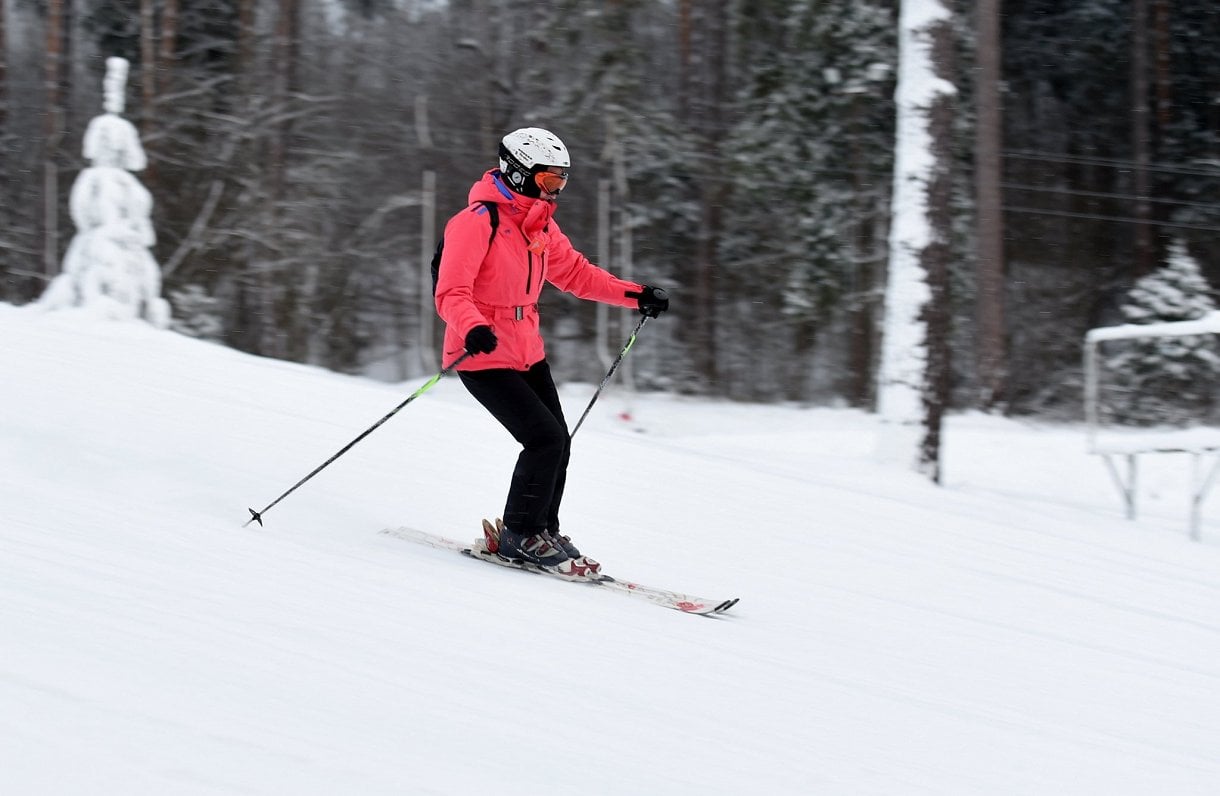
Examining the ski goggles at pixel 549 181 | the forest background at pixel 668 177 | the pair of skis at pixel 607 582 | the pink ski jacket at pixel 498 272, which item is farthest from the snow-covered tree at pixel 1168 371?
the ski goggles at pixel 549 181

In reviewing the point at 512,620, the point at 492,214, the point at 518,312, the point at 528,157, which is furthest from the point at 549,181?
the point at 512,620

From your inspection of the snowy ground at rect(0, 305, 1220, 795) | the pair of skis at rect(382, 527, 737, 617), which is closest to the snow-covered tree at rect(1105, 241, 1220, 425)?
the snowy ground at rect(0, 305, 1220, 795)

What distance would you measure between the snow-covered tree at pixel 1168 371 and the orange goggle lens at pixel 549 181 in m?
12.3

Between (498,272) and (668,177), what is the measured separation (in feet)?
44.5

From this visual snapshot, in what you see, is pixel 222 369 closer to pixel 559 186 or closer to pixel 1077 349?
pixel 559 186

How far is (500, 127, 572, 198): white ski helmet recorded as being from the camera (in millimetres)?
4645

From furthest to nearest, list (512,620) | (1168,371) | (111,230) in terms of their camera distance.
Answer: (1168,371), (111,230), (512,620)

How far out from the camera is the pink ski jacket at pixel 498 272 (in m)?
4.58

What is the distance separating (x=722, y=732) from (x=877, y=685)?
920 mm

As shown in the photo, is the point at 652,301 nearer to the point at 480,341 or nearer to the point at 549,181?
the point at 549,181

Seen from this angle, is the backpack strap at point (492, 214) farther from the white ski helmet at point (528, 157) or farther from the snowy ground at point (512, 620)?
the snowy ground at point (512, 620)

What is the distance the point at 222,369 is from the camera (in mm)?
8117

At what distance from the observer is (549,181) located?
4715 millimetres

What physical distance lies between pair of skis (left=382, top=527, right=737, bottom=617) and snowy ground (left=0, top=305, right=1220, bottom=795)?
10cm
